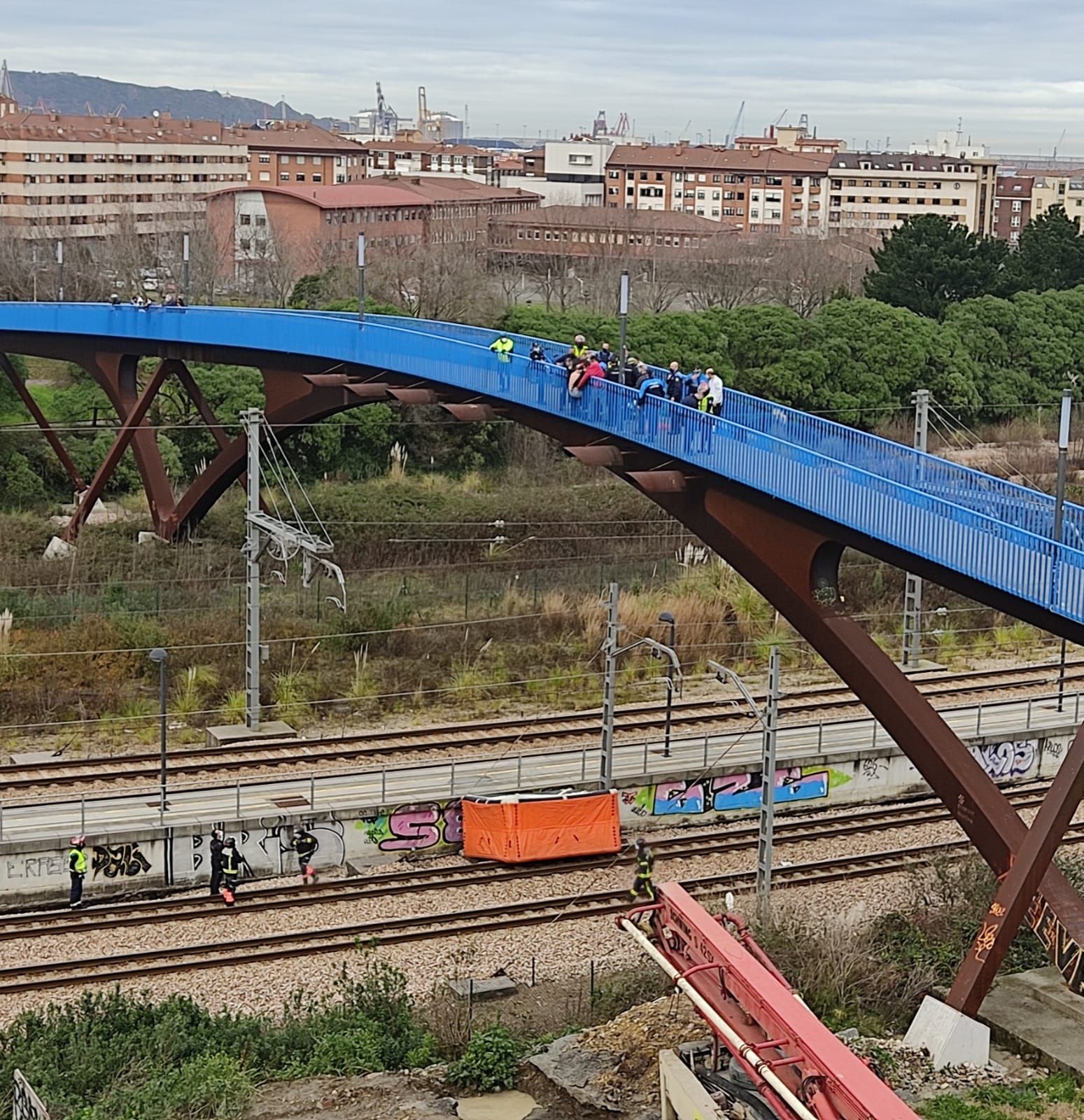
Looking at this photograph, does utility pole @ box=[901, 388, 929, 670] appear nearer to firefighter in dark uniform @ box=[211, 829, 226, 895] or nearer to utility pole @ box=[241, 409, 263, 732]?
utility pole @ box=[241, 409, 263, 732]

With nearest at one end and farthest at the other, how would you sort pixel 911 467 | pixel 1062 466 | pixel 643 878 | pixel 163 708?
pixel 1062 466, pixel 911 467, pixel 643 878, pixel 163 708

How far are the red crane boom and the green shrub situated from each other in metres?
1.60

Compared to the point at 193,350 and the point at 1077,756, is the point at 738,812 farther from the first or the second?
the point at 193,350

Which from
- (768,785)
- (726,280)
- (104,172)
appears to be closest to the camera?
(768,785)

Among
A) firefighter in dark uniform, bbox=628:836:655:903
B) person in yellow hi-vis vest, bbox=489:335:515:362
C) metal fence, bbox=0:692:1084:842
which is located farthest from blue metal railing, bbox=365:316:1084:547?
metal fence, bbox=0:692:1084:842

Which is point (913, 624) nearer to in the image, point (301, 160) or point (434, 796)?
point (434, 796)

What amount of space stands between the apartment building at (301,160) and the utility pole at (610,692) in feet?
322

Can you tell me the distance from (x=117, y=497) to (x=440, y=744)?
20433mm

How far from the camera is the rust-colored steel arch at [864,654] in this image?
17.2 meters

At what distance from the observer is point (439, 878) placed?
23.9 metres

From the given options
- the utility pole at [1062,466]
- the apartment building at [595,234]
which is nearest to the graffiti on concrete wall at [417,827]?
the utility pole at [1062,466]

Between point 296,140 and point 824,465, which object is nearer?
point 824,465


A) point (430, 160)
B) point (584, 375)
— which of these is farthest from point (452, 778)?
point (430, 160)

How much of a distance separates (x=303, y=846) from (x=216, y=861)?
1.55 metres
